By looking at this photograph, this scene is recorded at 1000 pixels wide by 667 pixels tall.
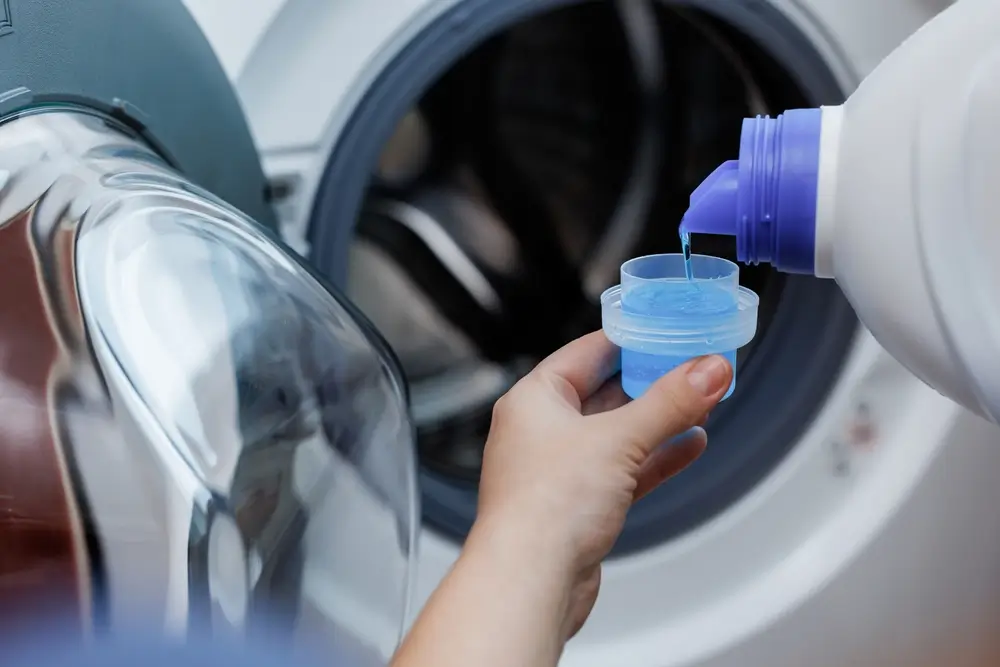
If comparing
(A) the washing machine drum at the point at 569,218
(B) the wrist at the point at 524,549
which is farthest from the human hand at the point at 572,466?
(A) the washing machine drum at the point at 569,218

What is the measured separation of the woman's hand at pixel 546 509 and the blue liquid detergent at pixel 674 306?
0.02 m

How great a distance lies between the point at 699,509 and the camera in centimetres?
69

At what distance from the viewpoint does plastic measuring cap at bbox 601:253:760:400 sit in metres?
0.40

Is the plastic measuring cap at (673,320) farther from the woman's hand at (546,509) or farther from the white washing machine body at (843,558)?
the white washing machine body at (843,558)

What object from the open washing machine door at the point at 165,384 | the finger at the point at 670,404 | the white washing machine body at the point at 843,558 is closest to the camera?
the open washing machine door at the point at 165,384

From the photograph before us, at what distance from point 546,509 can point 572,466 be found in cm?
2

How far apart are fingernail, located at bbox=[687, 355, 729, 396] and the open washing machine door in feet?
0.52

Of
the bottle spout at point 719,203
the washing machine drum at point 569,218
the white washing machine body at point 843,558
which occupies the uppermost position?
the bottle spout at point 719,203

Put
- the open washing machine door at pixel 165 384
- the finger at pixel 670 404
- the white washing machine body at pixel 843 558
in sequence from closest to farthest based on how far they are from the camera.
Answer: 1. the open washing machine door at pixel 165 384
2. the finger at pixel 670 404
3. the white washing machine body at pixel 843 558

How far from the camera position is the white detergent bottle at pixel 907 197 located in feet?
1.15

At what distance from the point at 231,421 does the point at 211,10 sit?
27 centimetres

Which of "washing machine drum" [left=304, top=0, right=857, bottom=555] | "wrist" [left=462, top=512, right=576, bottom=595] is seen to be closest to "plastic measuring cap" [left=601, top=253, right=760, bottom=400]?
"wrist" [left=462, top=512, right=576, bottom=595]

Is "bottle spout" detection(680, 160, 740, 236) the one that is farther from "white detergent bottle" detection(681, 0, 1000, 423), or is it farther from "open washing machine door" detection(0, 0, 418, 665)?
"open washing machine door" detection(0, 0, 418, 665)

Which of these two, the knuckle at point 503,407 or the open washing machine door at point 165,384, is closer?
the open washing machine door at point 165,384
